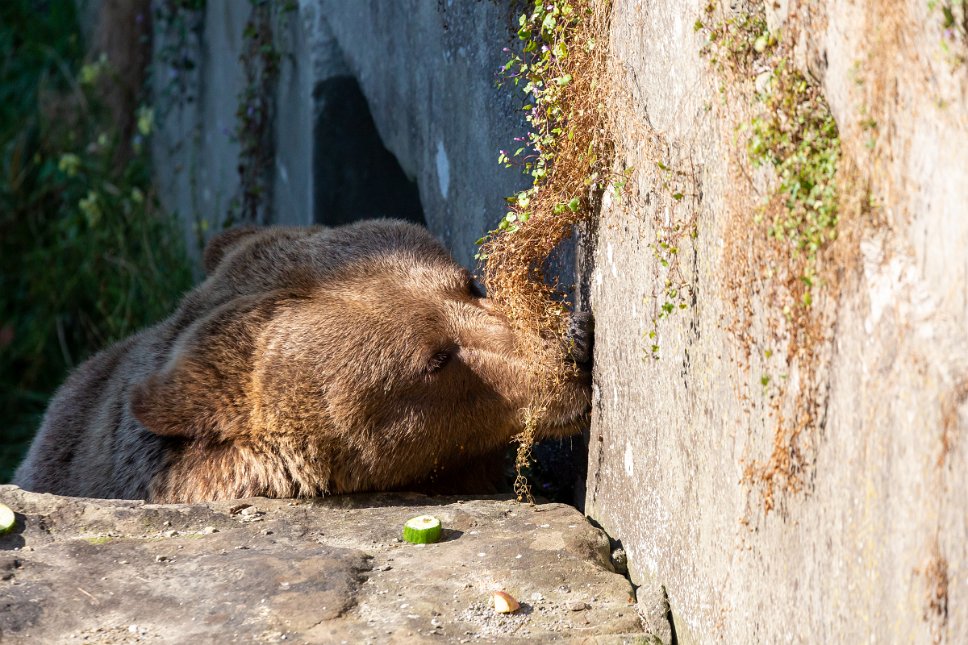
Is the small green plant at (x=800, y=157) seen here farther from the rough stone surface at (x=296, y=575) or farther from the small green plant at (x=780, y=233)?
the rough stone surface at (x=296, y=575)

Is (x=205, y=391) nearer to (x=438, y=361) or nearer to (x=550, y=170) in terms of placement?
(x=438, y=361)

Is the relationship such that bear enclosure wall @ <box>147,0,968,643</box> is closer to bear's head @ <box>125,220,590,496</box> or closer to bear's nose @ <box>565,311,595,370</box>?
Result: bear's nose @ <box>565,311,595,370</box>

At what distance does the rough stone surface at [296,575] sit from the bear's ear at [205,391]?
34 cm

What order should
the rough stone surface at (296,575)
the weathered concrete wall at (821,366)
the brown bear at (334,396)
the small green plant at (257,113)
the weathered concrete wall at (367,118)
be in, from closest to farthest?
the weathered concrete wall at (821,366) < the rough stone surface at (296,575) < the brown bear at (334,396) < the weathered concrete wall at (367,118) < the small green plant at (257,113)

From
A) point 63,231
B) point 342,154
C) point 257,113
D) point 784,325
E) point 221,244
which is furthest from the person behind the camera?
point 63,231

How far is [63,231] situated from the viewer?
9523mm

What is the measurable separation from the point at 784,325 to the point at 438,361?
1687mm

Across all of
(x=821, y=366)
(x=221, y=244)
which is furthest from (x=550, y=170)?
(x=221, y=244)

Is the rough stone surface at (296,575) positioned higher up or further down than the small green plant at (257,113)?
further down

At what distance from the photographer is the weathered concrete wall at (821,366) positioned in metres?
1.37

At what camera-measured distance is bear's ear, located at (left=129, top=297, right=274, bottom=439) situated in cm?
332

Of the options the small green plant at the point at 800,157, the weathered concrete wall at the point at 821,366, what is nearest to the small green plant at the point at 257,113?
the weathered concrete wall at the point at 821,366

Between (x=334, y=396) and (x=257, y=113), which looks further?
(x=257, y=113)

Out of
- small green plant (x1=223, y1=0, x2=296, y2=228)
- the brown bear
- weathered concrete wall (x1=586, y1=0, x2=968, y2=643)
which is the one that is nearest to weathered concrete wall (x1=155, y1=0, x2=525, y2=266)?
small green plant (x1=223, y1=0, x2=296, y2=228)
